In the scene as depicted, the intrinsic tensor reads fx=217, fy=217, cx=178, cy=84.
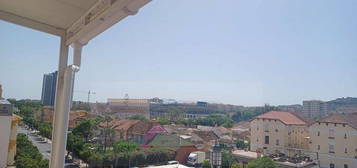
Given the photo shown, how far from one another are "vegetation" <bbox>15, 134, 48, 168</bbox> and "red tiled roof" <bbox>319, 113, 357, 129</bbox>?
3374mm

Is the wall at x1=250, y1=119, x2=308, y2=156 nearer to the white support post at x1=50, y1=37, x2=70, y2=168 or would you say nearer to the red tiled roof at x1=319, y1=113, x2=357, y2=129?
the red tiled roof at x1=319, y1=113, x2=357, y2=129

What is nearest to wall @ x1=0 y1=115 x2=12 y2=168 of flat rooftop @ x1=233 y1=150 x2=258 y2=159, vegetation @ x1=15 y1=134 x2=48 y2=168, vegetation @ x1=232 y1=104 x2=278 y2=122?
vegetation @ x1=15 y1=134 x2=48 y2=168

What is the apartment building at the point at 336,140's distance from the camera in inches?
102

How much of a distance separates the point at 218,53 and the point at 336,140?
3237mm

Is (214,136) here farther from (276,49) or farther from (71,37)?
(71,37)

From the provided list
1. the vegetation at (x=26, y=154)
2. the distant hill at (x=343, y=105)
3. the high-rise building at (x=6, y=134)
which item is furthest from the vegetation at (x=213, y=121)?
the high-rise building at (x=6, y=134)

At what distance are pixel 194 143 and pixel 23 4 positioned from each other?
5.97 meters

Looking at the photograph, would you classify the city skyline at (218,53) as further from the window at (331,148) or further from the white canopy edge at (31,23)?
the window at (331,148)

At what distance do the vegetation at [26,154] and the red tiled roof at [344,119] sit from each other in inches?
133

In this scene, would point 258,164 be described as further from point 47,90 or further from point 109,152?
point 47,90

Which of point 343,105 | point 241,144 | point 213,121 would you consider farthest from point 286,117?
point 213,121

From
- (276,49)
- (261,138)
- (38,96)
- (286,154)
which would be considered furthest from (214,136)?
(38,96)

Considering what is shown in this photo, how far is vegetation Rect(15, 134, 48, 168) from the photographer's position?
2213mm

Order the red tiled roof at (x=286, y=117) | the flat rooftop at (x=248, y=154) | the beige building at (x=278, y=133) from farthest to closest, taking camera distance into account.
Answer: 1. the flat rooftop at (x=248, y=154)
2. the red tiled roof at (x=286, y=117)
3. the beige building at (x=278, y=133)
